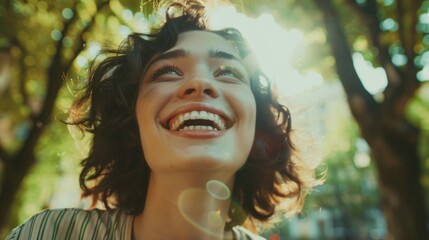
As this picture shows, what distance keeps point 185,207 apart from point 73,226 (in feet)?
1.80

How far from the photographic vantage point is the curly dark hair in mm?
2514

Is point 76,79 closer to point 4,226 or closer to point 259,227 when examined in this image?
point 259,227

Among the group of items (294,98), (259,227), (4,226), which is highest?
(294,98)

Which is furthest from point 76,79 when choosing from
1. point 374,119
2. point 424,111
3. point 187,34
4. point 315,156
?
point 424,111

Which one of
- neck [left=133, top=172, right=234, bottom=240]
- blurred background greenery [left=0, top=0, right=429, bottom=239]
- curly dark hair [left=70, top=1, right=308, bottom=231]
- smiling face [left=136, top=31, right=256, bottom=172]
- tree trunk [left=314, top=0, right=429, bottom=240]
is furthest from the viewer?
tree trunk [left=314, top=0, right=429, bottom=240]

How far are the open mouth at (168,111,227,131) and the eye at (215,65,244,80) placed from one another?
0.28 meters

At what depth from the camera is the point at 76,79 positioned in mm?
3084

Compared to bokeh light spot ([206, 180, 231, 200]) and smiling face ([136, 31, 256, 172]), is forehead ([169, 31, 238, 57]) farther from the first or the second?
bokeh light spot ([206, 180, 231, 200])

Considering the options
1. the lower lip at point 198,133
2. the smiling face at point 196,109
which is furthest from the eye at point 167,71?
the lower lip at point 198,133

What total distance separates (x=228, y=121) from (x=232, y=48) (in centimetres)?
51

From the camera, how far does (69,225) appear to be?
2.23 m

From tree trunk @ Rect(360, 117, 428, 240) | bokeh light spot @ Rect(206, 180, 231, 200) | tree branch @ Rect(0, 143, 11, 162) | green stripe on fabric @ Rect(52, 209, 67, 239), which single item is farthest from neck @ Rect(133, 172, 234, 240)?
tree branch @ Rect(0, 143, 11, 162)

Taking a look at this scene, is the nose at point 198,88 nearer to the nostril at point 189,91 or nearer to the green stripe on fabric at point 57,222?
the nostril at point 189,91

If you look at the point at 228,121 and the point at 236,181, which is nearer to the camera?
the point at 228,121
